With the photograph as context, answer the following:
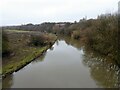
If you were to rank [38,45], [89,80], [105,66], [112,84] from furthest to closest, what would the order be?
[38,45] < [105,66] < [89,80] < [112,84]

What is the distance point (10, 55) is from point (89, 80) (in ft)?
50.8

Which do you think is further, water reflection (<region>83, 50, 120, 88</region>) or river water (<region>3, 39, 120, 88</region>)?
river water (<region>3, 39, 120, 88</region>)

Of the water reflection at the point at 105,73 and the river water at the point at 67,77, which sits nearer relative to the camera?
the water reflection at the point at 105,73

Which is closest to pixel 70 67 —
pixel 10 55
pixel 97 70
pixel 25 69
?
pixel 97 70

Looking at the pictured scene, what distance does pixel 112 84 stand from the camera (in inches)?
751

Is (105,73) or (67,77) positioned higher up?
(105,73)

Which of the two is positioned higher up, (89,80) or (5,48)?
(5,48)

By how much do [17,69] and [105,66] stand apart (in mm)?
10264

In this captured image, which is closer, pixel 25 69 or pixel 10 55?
pixel 25 69

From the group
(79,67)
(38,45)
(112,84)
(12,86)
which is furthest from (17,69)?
(38,45)

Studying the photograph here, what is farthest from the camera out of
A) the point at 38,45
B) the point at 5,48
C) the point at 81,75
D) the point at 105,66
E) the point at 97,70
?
the point at 38,45

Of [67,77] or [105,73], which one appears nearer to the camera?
[67,77]

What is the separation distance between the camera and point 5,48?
105 feet

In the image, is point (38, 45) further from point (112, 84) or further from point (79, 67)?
point (112, 84)
